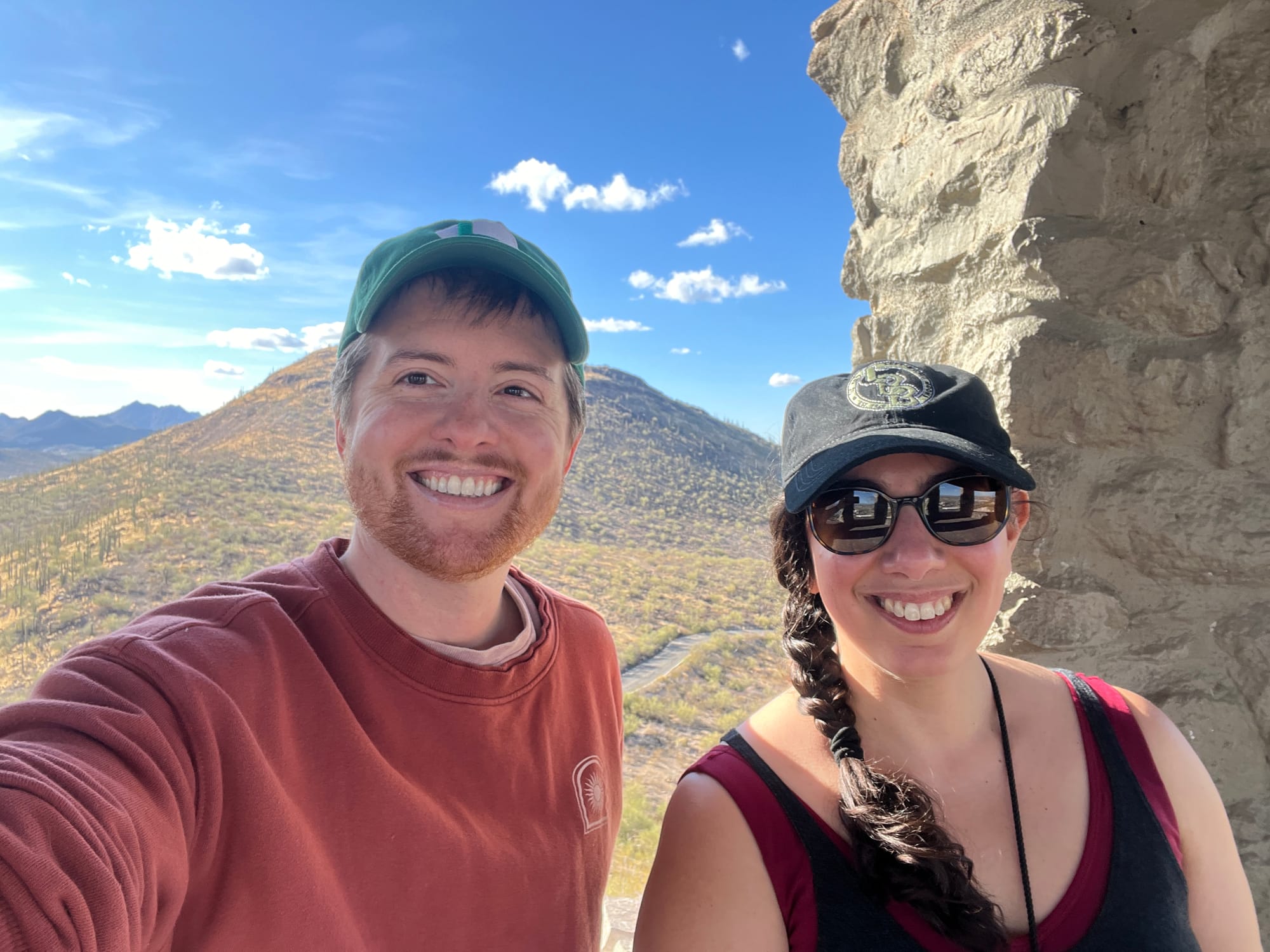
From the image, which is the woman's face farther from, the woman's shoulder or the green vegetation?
the green vegetation

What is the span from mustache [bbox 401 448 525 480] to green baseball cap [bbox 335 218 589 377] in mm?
303

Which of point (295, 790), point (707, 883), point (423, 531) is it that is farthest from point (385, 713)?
point (707, 883)

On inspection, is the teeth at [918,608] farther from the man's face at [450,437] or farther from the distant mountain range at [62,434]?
the distant mountain range at [62,434]

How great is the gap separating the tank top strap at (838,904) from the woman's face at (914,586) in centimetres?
33

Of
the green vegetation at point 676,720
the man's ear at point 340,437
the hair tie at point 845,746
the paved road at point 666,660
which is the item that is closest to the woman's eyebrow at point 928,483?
the hair tie at point 845,746

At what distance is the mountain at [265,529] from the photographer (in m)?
11.9

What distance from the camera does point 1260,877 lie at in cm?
181

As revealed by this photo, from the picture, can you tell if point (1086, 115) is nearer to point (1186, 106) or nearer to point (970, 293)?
point (1186, 106)

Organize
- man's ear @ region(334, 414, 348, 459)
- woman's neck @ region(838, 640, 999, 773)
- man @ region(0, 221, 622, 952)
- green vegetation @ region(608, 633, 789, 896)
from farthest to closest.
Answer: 1. green vegetation @ region(608, 633, 789, 896)
2. man's ear @ region(334, 414, 348, 459)
3. woman's neck @ region(838, 640, 999, 773)
4. man @ region(0, 221, 622, 952)

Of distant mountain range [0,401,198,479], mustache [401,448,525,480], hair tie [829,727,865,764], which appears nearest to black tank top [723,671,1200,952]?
hair tie [829,727,865,764]

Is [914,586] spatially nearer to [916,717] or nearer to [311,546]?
[916,717]

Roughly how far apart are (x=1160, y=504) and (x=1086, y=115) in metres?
1.00

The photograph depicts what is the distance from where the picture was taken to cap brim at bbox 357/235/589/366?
59.1 inches

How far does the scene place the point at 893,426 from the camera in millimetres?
1325
